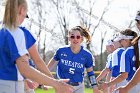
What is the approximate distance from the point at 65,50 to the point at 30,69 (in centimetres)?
489

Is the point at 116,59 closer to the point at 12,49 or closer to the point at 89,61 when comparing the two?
the point at 89,61

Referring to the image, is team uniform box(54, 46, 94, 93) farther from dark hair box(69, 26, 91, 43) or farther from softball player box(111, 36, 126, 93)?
softball player box(111, 36, 126, 93)

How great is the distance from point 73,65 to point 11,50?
4748mm

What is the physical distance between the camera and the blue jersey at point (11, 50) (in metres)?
4.52

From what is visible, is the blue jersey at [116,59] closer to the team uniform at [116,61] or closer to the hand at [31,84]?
the team uniform at [116,61]

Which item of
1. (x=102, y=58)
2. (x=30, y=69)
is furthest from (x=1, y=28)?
(x=102, y=58)

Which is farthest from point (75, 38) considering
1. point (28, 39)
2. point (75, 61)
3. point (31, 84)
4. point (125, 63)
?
point (28, 39)

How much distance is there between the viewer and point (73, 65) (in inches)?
363

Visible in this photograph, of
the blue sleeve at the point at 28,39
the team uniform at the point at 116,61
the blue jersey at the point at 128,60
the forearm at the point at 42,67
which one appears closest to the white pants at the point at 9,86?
the blue sleeve at the point at 28,39

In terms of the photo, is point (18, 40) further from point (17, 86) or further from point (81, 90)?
point (81, 90)

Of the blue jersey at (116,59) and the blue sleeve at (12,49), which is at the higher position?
the blue sleeve at (12,49)

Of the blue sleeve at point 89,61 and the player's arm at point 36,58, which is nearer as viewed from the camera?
the player's arm at point 36,58

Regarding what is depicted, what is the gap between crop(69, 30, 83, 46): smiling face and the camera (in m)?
9.33

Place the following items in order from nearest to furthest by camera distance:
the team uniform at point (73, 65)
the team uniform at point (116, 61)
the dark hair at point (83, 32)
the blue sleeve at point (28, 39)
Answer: the blue sleeve at point (28, 39)
the team uniform at point (116, 61)
the team uniform at point (73, 65)
the dark hair at point (83, 32)
